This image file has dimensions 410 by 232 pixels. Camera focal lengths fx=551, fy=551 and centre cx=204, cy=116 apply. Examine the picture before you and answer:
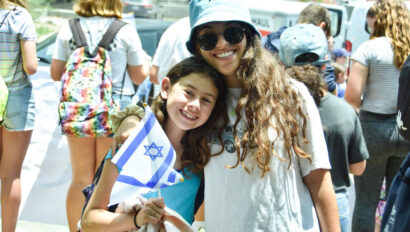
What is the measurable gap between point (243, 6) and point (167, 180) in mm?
734

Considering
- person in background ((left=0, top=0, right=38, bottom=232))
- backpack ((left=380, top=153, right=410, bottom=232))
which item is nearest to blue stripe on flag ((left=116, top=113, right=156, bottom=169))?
backpack ((left=380, top=153, right=410, bottom=232))

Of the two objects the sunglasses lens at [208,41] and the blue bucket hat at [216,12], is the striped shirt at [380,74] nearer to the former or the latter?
the blue bucket hat at [216,12]

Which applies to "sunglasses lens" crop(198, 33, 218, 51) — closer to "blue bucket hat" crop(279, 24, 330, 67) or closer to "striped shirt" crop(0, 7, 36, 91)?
"blue bucket hat" crop(279, 24, 330, 67)

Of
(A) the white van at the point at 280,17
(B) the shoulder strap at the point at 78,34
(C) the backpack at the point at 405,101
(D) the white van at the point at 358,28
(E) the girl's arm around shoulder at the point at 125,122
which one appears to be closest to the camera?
(E) the girl's arm around shoulder at the point at 125,122

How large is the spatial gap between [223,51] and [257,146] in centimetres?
38

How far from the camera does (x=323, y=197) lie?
6.79 ft

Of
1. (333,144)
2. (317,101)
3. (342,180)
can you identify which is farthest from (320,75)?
(342,180)

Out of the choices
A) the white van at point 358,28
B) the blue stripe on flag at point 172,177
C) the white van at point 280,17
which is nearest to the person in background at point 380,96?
the blue stripe on flag at point 172,177

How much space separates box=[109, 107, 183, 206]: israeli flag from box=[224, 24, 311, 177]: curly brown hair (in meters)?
0.26

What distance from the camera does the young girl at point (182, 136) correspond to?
197cm

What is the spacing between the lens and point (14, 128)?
365 cm

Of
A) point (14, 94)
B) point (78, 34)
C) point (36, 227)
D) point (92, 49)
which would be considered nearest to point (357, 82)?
point (92, 49)

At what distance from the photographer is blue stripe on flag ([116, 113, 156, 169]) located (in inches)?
74.6

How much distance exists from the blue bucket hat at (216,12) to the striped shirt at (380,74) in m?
1.84
